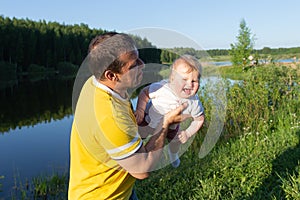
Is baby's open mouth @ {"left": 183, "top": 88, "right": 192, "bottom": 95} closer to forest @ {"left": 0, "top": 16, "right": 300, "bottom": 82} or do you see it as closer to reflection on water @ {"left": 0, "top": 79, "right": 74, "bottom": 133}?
reflection on water @ {"left": 0, "top": 79, "right": 74, "bottom": 133}

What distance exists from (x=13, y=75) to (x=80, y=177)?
38.1 meters

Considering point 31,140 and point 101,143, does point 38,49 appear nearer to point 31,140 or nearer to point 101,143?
point 31,140

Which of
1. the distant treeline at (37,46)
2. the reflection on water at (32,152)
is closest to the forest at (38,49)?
the distant treeline at (37,46)

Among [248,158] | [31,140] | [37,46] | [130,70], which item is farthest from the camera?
[37,46]

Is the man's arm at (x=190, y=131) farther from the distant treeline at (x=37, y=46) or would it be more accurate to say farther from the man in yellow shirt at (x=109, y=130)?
the distant treeline at (x=37, y=46)

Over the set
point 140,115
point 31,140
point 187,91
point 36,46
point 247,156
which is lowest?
point 31,140

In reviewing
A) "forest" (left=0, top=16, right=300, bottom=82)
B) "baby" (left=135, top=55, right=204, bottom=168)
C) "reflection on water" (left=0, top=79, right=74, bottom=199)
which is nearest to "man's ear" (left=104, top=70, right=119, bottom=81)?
"baby" (left=135, top=55, right=204, bottom=168)

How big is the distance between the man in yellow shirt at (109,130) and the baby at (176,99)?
342 millimetres

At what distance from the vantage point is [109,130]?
46.5 inches

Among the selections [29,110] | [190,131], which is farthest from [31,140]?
[190,131]

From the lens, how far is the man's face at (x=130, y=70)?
127cm

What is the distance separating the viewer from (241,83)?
20.4 feet

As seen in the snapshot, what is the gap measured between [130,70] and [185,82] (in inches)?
23.9

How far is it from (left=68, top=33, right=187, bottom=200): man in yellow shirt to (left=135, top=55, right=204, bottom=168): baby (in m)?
0.34
